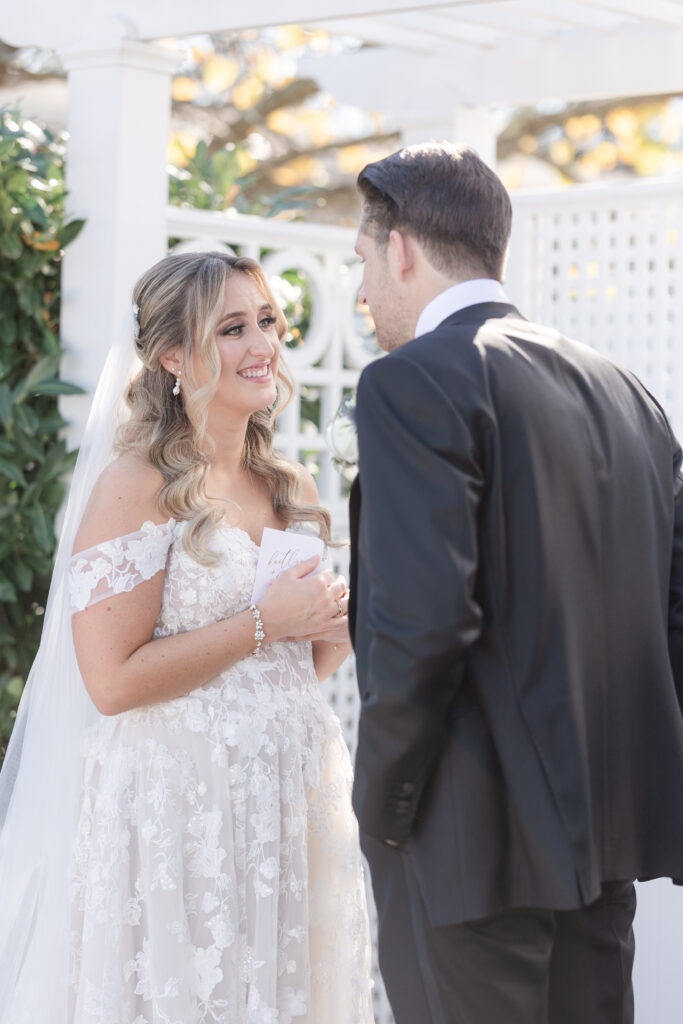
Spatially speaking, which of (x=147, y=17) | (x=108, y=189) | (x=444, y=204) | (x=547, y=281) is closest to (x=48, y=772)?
(x=444, y=204)

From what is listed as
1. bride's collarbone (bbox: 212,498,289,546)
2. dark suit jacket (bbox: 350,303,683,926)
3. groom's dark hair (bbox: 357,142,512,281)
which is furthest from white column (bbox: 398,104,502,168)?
dark suit jacket (bbox: 350,303,683,926)

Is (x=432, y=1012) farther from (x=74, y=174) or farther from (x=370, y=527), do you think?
(x=74, y=174)

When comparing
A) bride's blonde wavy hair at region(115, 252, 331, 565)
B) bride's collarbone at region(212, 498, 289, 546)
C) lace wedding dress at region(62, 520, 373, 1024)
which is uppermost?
bride's blonde wavy hair at region(115, 252, 331, 565)

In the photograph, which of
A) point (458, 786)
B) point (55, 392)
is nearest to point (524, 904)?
point (458, 786)

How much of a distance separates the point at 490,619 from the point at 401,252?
620mm

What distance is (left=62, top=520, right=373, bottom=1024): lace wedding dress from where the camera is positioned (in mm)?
2594

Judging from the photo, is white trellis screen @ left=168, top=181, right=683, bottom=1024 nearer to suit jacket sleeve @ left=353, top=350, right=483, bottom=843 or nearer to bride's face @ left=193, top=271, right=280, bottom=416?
bride's face @ left=193, top=271, right=280, bottom=416

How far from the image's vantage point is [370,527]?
77.8 inches

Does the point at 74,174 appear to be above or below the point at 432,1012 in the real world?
above

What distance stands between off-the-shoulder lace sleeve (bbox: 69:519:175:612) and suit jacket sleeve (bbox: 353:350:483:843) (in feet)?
2.52

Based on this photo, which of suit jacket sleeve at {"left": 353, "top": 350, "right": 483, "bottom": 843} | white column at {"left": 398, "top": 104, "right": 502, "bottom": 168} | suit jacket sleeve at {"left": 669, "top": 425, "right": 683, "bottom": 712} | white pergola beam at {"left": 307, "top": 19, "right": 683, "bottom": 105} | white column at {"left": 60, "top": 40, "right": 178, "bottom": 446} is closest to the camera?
suit jacket sleeve at {"left": 353, "top": 350, "right": 483, "bottom": 843}

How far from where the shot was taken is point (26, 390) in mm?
3723

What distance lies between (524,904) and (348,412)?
4.38ft

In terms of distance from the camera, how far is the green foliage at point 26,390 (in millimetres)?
3754
